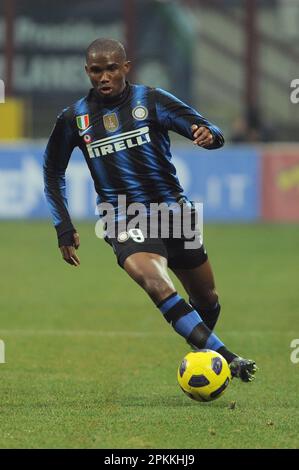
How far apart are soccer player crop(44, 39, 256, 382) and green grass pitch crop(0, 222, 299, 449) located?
610 millimetres

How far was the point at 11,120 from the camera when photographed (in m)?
24.3

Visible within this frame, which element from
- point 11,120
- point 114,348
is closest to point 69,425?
point 114,348

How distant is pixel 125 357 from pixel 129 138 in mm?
2475

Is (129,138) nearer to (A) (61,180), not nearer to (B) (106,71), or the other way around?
(B) (106,71)

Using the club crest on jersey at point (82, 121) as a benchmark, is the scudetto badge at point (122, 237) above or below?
below

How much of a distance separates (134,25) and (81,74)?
153 cm

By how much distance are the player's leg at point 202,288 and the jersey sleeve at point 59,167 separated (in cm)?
82

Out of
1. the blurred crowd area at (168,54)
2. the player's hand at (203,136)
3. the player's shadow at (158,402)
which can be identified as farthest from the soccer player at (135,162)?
the blurred crowd area at (168,54)

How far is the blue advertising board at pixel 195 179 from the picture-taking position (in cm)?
2161

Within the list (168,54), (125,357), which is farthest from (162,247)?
(168,54)

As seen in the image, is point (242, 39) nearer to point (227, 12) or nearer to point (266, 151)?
point (227, 12)
